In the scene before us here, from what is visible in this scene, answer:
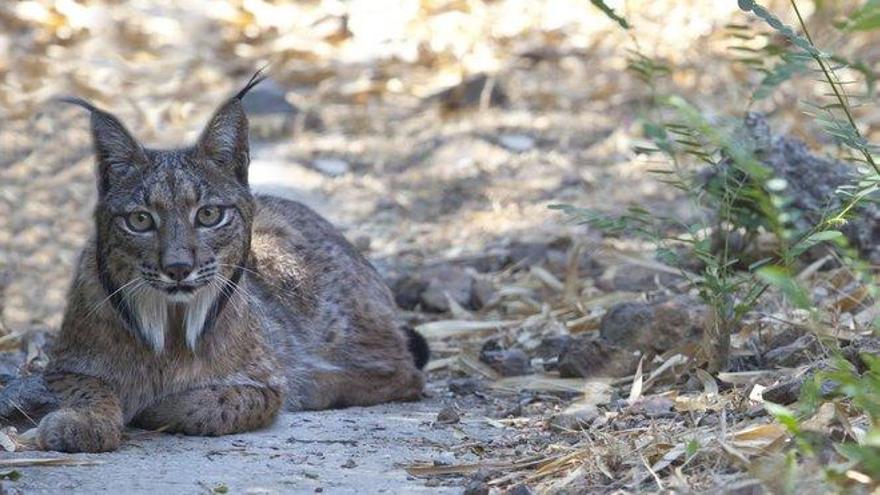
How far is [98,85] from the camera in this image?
10805 millimetres

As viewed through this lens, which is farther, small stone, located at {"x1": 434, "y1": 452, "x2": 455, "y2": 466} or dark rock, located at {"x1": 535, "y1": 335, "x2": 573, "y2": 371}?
dark rock, located at {"x1": 535, "y1": 335, "x2": 573, "y2": 371}

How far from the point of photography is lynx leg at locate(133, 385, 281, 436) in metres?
5.16

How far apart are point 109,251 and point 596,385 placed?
179 cm

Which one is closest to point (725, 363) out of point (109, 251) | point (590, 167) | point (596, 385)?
point (596, 385)

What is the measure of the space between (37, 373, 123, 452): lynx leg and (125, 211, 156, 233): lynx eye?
0.53 metres

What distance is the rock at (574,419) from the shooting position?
5.02m

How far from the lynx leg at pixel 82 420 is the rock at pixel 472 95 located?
552 centimetres

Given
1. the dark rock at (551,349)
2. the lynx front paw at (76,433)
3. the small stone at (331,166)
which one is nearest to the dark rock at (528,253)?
the dark rock at (551,349)

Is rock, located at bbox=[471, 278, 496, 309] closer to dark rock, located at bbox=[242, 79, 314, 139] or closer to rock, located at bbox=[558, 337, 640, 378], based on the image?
rock, located at bbox=[558, 337, 640, 378]

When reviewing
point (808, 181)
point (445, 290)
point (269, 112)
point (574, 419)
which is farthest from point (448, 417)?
point (269, 112)

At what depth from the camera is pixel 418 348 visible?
6363mm

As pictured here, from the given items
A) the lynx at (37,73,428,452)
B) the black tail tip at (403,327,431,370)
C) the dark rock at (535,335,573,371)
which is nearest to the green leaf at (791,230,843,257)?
the dark rock at (535,335,573,371)

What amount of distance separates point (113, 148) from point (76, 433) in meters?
1.01

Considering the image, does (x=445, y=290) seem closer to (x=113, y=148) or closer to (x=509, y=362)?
(x=509, y=362)
